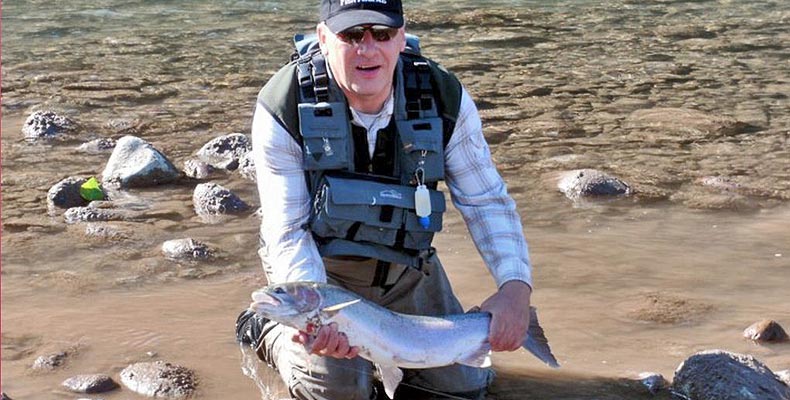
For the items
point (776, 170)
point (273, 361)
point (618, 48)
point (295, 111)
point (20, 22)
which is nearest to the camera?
point (295, 111)

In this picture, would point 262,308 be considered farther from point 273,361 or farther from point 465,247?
point 465,247

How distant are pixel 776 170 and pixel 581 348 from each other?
3441mm

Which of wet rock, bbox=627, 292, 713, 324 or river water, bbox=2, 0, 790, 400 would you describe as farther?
wet rock, bbox=627, 292, 713, 324

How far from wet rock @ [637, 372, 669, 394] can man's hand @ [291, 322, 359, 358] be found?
4.94 feet

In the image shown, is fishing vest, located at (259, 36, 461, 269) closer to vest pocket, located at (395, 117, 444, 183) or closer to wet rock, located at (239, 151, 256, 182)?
vest pocket, located at (395, 117, 444, 183)

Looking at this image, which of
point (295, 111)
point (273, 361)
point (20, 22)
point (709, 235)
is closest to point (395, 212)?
point (295, 111)

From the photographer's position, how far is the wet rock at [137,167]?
8305 mm

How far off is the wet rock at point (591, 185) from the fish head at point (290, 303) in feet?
13.1

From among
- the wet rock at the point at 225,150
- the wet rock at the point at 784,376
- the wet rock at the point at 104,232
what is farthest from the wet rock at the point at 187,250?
the wet rock at the point at 784,376

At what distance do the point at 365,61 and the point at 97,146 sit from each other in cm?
523

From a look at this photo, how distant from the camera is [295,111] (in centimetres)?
479

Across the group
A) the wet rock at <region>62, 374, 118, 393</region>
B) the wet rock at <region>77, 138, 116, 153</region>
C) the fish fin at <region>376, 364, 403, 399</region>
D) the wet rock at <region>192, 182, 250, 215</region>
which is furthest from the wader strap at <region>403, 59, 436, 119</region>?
the wet rock at <region>77, 138, 116, 153</region>

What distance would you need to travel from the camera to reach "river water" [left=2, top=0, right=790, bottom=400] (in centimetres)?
570

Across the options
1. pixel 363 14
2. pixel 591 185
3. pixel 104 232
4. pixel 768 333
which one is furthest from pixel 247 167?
pixel 363 14
